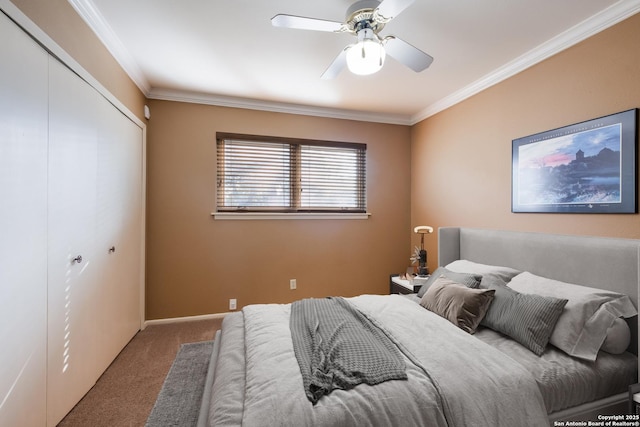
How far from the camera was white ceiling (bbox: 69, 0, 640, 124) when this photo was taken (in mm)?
1880

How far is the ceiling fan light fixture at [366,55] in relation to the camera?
63.6 inches

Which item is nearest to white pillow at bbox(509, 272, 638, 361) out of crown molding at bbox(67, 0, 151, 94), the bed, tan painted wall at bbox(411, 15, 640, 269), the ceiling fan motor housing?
the bed

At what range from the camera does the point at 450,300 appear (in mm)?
2006

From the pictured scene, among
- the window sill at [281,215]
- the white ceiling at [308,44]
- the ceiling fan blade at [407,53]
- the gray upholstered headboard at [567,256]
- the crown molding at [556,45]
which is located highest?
the white ceiling at [308,44]

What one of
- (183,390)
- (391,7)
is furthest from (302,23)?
(183,390)

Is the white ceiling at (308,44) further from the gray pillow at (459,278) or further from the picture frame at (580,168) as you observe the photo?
the gray pillow at (459,278)

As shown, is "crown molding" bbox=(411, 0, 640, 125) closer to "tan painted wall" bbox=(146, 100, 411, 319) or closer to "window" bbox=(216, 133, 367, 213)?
"tan painted wall" bbox=(146, 100, 411, 319)

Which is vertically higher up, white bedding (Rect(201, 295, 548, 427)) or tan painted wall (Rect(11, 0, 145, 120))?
tan painted wall (Rect(11, 0, 145, 120))

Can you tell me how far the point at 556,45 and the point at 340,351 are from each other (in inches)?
109

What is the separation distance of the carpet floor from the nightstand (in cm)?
211

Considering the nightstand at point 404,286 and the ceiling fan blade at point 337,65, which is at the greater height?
the ceiling fan blade at point 337,65

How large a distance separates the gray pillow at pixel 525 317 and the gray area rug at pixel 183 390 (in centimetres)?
202

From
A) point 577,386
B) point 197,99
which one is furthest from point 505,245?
point 197,99

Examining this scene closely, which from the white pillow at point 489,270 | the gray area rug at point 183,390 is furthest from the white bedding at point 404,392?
the white pillow at point 489,270
